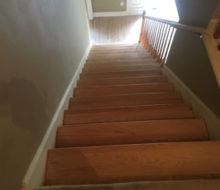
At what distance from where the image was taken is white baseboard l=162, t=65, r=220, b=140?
1.08 metres

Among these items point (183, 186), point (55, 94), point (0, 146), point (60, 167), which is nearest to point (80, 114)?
point (55, 94)

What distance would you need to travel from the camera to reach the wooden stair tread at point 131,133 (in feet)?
3.60

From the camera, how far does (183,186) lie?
709mm

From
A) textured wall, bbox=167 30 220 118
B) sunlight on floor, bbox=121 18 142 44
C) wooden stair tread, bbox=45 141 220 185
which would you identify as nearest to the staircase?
wooden stair tread, bbox=45 141 220 185

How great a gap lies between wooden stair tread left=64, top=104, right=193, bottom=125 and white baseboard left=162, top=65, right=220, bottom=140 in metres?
0.09

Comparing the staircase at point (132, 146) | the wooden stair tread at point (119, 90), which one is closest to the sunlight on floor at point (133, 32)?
the wooden stair tread at point (119, 90)

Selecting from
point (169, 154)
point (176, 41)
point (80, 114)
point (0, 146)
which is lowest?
point (169, 154)

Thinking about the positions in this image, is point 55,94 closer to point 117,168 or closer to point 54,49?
point 54,49

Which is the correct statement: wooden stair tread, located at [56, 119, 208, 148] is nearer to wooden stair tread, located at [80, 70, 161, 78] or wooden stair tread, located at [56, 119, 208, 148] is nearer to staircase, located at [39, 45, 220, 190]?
staircase, located at [39, 45, 220, 190]

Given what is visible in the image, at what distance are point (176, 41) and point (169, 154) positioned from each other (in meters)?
1.47

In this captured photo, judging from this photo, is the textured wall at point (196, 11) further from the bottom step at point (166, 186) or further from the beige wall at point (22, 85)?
the beige wall at point (22, 85)

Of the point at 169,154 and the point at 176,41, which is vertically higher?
the point at 176,41

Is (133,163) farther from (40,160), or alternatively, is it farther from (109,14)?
(109,14)

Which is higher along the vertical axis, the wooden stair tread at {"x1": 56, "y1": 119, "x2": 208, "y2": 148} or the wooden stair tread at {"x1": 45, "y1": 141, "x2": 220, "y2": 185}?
the wooden stair tread at {"x1": 56, "y1": 119, "x2": 208, "y2": 148}
